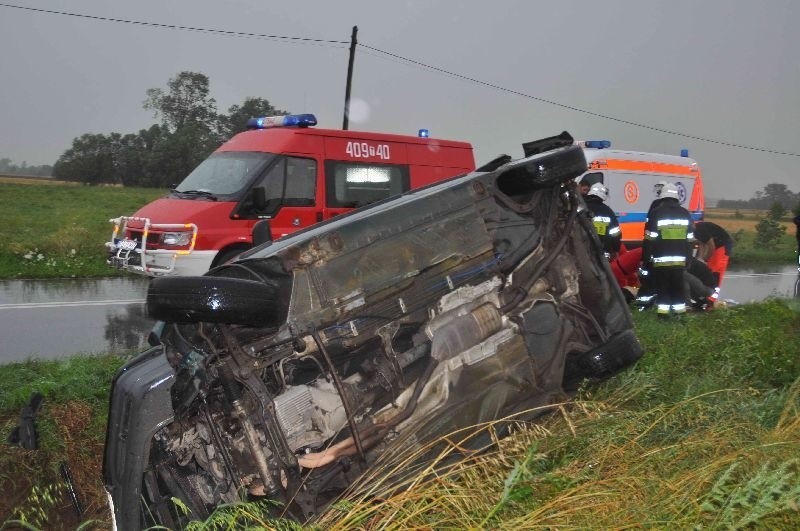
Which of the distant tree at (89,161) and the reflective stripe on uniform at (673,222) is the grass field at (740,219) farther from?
the distant tree at (89,161)

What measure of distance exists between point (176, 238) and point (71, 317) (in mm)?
1609

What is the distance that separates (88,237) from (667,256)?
37.9 feet

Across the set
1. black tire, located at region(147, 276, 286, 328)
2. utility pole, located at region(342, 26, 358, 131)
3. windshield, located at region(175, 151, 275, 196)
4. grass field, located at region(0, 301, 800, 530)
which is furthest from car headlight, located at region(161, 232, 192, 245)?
utility pole, located at region(342, 26, 358, 131)

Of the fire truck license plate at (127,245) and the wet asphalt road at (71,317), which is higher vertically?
the fire truck license plate at (127,245)

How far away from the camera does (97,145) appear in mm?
34438

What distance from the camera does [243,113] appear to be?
97.8ft

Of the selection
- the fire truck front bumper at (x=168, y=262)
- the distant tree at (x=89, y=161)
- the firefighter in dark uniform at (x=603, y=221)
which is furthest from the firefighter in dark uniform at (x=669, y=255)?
the distant tree at (x=89, y=161)

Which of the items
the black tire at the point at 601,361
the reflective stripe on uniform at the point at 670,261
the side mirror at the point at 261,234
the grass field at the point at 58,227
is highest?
the side mirror at the point at 261,234

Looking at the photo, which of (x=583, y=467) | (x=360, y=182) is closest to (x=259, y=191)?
(x=360, y=182)

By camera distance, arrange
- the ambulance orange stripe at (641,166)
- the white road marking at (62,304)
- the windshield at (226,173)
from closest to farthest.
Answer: the windshield at (226,173)
the white road marking at (62,304)
the ambulance orange stripe at (641,166)

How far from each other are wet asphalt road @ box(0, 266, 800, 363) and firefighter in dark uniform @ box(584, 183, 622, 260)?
2.48 meters

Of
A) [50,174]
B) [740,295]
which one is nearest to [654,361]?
[740,295]

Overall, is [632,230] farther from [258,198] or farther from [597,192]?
[258,198]

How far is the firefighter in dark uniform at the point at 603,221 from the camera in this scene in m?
8.16
